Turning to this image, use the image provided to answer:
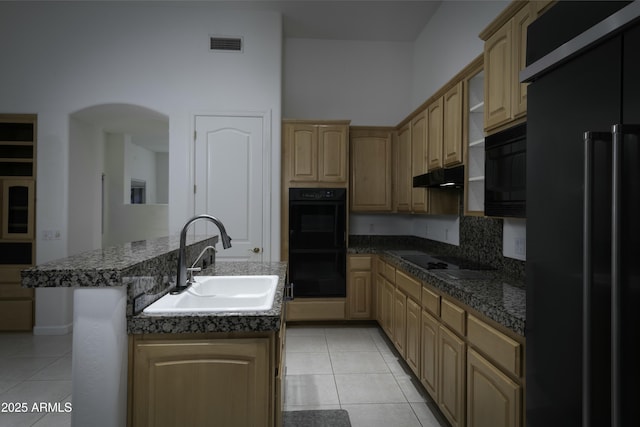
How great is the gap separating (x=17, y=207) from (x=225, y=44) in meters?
2.88

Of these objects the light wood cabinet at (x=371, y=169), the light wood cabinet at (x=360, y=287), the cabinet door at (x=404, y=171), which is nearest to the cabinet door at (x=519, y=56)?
the cabinet door at (x=404, y=171)

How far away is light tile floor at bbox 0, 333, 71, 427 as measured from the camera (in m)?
2.27

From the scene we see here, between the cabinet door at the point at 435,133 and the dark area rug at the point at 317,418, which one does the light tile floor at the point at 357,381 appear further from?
the cabinet door at the point at 435,133

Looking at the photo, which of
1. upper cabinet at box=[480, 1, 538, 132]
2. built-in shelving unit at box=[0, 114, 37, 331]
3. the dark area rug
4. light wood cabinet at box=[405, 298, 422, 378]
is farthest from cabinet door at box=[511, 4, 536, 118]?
built-in shelving unit at box=[0, 114, 37, 331]

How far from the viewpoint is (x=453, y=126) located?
262cm

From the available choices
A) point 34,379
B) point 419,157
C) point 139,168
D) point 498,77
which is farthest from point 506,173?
point 139,168

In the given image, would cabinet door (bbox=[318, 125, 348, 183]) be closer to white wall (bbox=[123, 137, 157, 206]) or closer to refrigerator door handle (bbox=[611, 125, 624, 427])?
refrigerator door handle (bbox=[611, 125, 624, 427])

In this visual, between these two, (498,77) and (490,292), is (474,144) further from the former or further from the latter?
(490,292)

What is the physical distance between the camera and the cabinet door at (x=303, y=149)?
397 cm

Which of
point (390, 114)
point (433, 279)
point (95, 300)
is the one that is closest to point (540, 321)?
point (433, 279)

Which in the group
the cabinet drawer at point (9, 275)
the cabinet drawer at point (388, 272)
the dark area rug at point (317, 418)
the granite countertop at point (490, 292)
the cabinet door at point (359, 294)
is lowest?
the dark area rug at point (317, 418)

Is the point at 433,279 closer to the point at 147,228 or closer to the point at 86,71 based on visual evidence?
the point at 86,71

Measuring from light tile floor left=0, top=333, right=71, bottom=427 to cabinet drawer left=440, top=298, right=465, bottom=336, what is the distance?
2453 millimetres

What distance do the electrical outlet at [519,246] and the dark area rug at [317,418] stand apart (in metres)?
1.55
